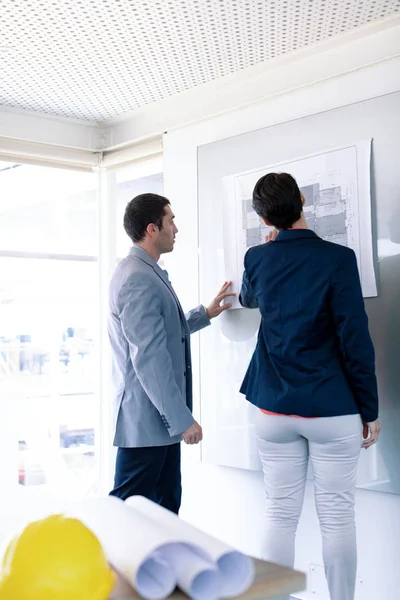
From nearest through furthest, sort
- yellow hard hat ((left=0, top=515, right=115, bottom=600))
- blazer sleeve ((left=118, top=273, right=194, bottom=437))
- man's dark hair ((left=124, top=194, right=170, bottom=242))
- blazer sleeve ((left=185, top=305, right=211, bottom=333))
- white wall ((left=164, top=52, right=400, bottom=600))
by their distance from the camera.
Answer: yellow hard hat ((left=0, top=515, right=115, bottom=600)) < blazer sleeve ((left=118, top=273, right=194, bottom=437)) < white wall ((left=164, top=52, right=400, bottom=600)) < man's dark hair ((left=124, top=194, right=170, bottom=242)) < blazer sleeve ((left=185, top=305, right=211, bottom=333))

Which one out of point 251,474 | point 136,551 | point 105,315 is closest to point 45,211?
point 105,315

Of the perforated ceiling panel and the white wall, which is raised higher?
the perforated ceiling panel

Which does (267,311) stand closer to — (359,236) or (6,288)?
(359,236)

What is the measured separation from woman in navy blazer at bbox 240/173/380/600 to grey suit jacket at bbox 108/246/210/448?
0.94 feet

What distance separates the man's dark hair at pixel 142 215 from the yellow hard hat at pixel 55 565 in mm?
1685

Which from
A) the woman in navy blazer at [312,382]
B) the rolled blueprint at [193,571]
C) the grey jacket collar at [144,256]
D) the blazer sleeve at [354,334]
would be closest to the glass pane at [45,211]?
the grey jacket collar at [144,256]

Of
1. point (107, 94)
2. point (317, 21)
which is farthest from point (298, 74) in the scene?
point (107, 94)

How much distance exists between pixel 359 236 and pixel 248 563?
162 cm

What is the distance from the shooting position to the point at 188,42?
2404mm

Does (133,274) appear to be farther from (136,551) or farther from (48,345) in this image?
(48,345)

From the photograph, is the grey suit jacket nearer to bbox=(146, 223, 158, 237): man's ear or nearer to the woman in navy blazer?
bbox=(146, 223, 158, 237): man's ear

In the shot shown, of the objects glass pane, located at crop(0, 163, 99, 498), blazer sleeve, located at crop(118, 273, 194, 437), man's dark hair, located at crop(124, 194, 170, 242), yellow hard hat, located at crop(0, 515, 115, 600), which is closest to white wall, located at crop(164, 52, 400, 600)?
man's dark hair, located at crop(124, 194, 170, 242)

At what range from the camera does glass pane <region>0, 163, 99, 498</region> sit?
149 inches

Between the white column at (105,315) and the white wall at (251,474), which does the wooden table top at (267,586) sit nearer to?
the white wall at (251,474)
